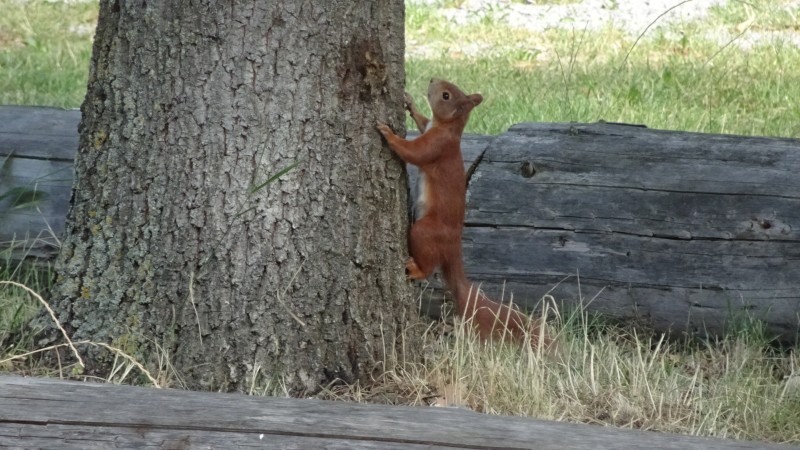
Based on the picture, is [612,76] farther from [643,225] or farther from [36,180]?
[36,180]

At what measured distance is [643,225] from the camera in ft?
13.5

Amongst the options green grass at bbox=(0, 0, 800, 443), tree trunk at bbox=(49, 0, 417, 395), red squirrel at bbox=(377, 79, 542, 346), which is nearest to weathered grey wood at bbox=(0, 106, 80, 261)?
green grass at bbox=(0, 0, 800, 443)

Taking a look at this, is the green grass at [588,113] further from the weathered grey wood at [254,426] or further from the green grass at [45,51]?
the weathered grey wood at [254,426]

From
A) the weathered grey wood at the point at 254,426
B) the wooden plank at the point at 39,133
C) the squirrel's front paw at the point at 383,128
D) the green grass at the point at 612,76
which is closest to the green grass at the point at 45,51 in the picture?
the wooden plank at the point at 39,133

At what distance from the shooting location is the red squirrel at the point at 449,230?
3.71 meters

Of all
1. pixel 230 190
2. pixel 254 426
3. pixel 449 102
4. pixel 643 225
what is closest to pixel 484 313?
pixel 643 225

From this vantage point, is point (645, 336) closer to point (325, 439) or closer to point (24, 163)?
point (325, 439)

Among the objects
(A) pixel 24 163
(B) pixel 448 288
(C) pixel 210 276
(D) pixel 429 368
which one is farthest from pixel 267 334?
(A) pixel 24 163

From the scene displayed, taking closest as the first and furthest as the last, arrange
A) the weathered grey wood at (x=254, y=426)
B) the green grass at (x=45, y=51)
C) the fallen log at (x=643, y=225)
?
the weathered grey wood at (x=254, y=426), the fallen log at (x=643, y=225), the green grass at (x=45, y=51)

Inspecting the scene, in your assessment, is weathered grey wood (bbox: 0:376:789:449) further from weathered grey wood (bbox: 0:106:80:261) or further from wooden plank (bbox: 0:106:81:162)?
wooden plank (bbox: 0:106:81:162)

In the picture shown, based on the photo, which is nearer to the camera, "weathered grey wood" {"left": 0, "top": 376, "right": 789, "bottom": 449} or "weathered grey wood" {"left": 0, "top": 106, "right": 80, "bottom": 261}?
"weathered grey wood" {"left": 0, "top": 376, "right": 789, "bottom": 449}

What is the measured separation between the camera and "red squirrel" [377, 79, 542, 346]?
146 inches

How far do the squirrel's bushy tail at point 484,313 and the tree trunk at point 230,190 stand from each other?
588 millimetres

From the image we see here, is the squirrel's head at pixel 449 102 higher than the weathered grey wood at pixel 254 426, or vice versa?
the squirrel's head at pixel 449 102
